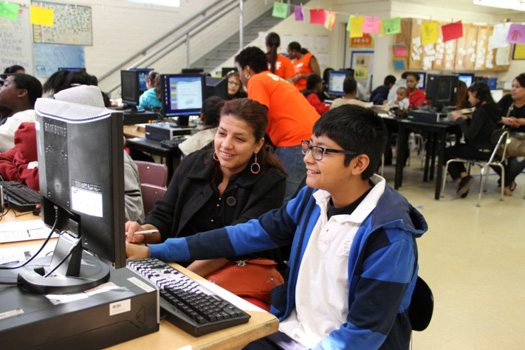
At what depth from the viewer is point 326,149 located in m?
1.41

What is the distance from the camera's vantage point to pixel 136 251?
1.48 m

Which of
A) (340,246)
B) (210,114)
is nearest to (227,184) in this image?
(340,246)

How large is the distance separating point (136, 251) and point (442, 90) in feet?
16.3

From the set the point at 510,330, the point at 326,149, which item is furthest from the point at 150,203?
the point at 510,330

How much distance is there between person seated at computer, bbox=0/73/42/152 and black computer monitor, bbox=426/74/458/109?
13.5ft

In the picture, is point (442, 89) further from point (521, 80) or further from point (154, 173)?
point (154, 173)

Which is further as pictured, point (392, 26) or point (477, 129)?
point (392, 26)

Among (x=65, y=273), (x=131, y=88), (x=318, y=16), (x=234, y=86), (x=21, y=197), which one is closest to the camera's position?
(x=65, y=273)

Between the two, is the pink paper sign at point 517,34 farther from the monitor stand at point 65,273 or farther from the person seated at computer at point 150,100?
the monitor stand at point 65,273

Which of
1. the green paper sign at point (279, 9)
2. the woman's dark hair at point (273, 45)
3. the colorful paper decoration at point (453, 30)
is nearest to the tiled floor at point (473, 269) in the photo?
the woman's dark hair at point (273, 45)

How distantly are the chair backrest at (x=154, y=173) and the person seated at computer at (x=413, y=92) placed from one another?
17.0ft

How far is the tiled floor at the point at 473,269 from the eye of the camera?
8.27ft

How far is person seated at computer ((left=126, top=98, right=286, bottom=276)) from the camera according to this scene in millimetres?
1880

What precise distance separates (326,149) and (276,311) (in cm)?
53
